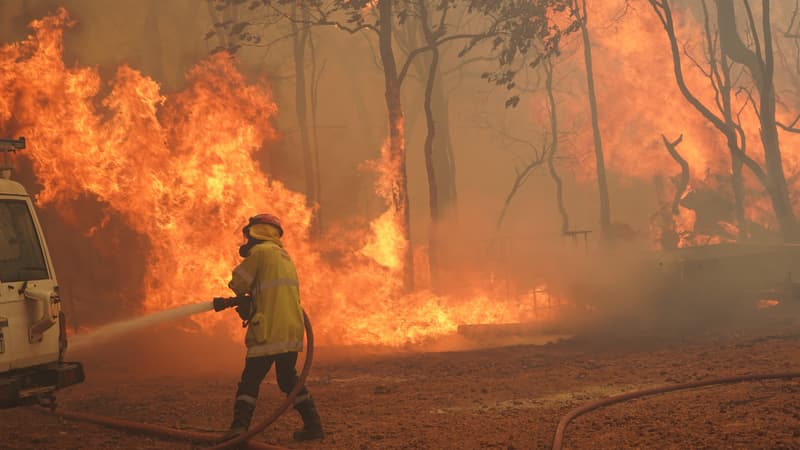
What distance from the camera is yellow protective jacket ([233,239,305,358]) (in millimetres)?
6902

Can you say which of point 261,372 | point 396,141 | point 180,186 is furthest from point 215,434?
point 396,141

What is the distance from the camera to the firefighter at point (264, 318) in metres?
6.90

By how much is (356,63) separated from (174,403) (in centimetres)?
3848

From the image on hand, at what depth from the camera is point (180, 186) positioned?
52.1 feet

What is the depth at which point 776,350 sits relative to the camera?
10844 mm

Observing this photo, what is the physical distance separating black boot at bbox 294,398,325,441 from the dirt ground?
0.10 m

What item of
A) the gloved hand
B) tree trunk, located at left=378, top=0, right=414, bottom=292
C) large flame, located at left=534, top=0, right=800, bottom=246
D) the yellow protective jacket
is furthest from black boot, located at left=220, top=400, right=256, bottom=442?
large flame, located at left=534, top=0, right=800, bottom=246

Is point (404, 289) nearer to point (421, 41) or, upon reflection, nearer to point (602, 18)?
point (421, 41)

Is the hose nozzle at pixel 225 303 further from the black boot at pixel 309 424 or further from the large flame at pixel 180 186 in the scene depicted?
the large flame at pixel 180 186

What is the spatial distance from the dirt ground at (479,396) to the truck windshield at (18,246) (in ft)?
5.27

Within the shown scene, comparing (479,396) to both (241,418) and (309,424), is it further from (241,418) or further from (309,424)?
(241,418)

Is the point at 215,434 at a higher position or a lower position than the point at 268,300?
lower

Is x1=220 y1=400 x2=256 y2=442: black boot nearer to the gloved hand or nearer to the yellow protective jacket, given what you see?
the yellow protective jacket

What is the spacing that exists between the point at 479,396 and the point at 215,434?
323 centimetres
